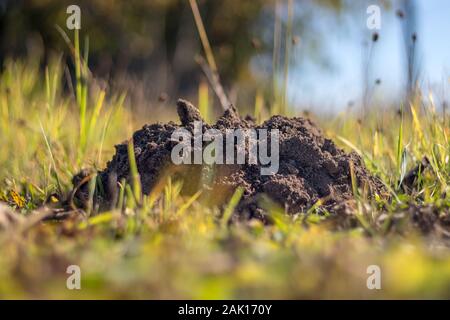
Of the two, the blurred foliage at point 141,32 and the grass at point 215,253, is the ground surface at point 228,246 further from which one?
the blurred foliage at point 141,32

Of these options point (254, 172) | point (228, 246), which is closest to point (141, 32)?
point (254, 172)

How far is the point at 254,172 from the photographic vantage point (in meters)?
2.72

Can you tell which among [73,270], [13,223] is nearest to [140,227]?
[13,223]

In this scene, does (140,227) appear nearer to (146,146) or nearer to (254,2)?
(146,146)

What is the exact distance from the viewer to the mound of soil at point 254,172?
261cm

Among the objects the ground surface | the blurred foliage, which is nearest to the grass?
the ground surface

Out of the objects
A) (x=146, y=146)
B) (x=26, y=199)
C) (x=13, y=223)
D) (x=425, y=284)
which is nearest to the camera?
(x=425, y=284)

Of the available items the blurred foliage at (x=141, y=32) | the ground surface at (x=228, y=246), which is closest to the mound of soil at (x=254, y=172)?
the ground surface at (x=228, y=246)

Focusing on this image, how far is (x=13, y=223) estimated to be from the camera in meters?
2.04

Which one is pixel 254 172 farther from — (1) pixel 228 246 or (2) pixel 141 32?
(2) pixel 141 32

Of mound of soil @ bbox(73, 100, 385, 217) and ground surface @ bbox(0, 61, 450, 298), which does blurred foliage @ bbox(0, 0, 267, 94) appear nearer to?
mound of soil @ bbox(73, 100, 385, 217)

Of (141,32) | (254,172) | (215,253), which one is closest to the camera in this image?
(215,253)
